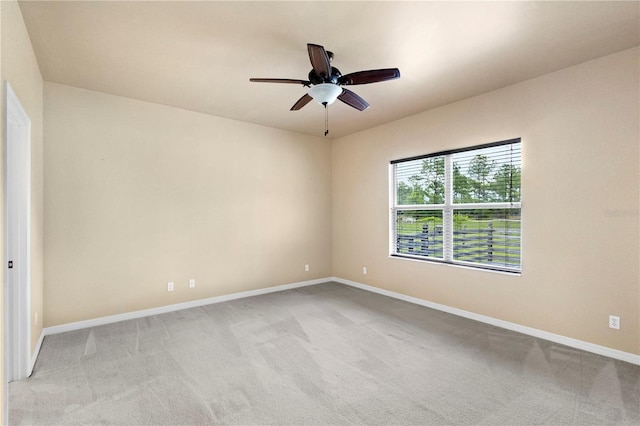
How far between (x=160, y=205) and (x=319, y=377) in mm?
3012

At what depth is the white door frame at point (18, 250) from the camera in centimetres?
243

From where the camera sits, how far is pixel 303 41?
2.57 metres

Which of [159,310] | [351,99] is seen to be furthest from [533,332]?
[159,310]

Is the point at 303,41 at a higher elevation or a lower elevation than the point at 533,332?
higher

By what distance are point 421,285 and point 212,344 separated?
9.39 ft

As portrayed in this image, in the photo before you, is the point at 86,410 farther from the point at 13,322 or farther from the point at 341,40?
the point at 341,40

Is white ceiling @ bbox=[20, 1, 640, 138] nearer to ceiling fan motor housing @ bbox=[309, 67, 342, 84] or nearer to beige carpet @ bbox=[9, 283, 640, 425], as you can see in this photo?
ceiling fan motor housing @ bbox=[309, 67, 342, 84]

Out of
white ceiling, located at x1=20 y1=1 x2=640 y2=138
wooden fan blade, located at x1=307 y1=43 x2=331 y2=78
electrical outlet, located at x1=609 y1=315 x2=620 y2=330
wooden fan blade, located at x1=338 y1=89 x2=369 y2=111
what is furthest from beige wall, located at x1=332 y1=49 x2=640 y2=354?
wooden fan blade, located at x1=307 y1=43 x2=331 y2=78

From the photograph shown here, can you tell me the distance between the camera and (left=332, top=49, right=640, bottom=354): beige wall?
9.12 ft

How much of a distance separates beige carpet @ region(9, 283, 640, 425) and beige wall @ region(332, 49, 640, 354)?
0.36 meters

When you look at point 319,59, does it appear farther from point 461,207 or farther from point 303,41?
point 461,207

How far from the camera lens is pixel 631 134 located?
274 centimetres

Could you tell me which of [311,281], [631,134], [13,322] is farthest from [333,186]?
[13,322]

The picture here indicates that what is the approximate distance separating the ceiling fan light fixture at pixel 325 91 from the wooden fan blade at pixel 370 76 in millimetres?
77
